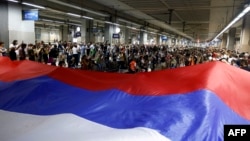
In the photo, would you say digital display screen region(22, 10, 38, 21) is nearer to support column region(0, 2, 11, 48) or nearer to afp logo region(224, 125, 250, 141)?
support column region(0, 2, 11, 48)

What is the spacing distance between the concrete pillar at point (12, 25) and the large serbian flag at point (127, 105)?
9.61 meters

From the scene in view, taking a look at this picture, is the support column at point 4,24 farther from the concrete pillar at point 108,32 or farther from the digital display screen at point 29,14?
the concrete pillar at point 108,32

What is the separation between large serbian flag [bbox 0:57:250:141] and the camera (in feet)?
9.98

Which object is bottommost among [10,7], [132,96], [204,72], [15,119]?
[15,119]

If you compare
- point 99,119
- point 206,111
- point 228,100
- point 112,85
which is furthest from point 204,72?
point 99,119

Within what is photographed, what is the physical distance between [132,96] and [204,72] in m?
1.24

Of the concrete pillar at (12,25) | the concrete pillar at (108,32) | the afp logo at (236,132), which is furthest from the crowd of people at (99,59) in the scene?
the afp logo at (236,132)

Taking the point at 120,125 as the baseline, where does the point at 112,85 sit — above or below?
above

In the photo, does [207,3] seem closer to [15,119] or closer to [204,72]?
[204,72]

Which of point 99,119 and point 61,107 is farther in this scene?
point 61,107

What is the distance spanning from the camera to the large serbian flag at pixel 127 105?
3043 mm

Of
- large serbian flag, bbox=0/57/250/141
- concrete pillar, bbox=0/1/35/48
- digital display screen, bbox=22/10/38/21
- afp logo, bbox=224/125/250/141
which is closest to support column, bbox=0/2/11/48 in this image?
concrete pillar, bbox=0/1/35/48

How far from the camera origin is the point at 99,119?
3.50m

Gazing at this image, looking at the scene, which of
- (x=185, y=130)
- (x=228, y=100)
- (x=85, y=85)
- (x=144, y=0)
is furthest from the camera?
(x=144, y=0)
